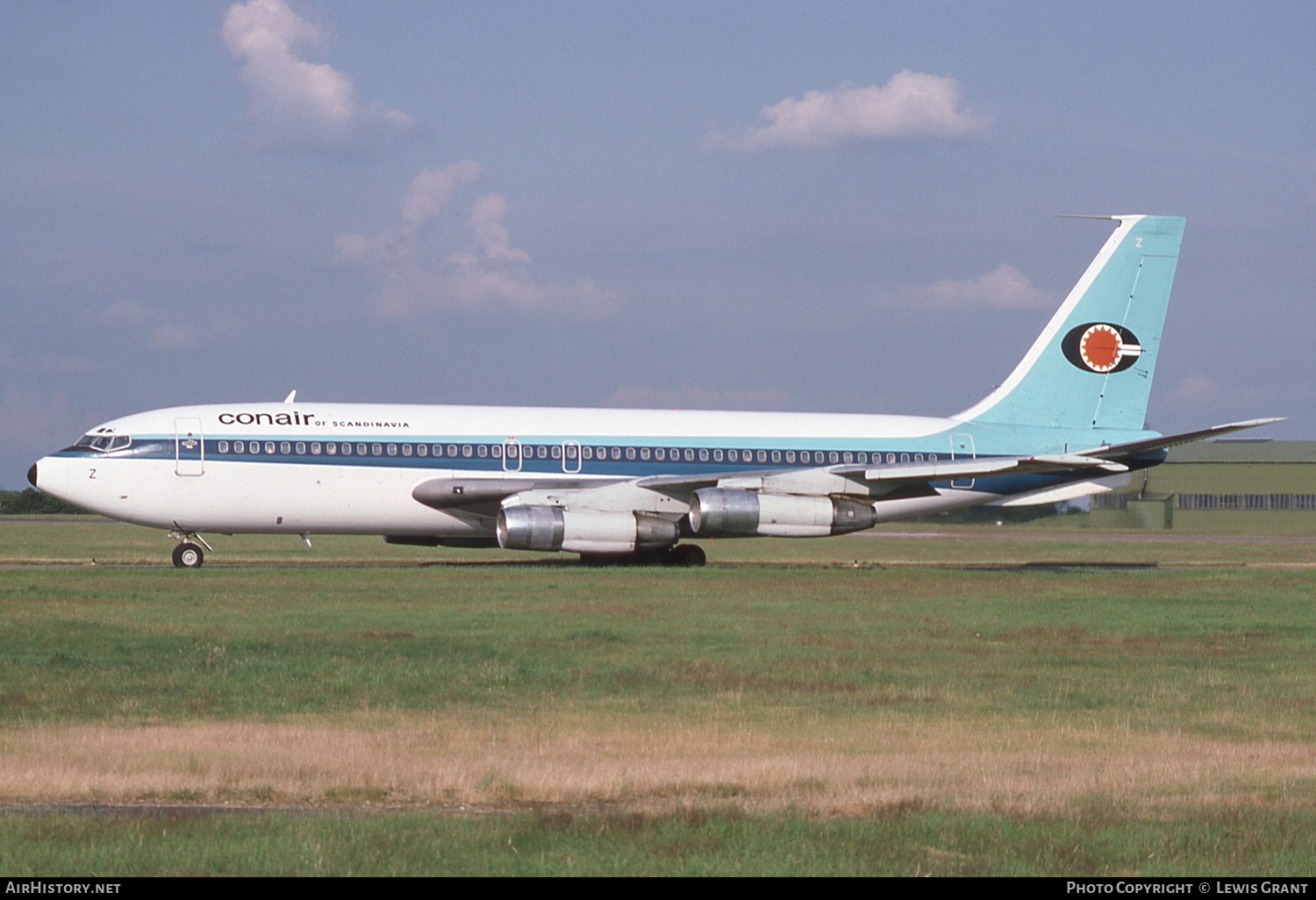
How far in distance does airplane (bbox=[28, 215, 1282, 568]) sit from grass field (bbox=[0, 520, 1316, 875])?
425 cm

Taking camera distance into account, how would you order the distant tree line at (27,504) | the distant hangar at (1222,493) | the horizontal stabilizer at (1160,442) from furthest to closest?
the distant tree line at (27,504), the distant hangar at (1222,493), the horizontal stabilizer at (1160,442)

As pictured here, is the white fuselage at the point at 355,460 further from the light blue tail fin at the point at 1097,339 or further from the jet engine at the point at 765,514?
the light blue tail fin at the point at 1097,339

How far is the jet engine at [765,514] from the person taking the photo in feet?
118

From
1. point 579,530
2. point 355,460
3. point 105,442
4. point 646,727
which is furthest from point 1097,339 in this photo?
point 646,727

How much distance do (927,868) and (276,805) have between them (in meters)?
4.88

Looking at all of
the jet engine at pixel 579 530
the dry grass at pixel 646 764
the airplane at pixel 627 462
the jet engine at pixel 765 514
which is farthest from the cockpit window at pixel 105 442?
the dry grass at pixel 646 764

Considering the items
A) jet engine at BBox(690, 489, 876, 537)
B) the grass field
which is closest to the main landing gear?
the grass field

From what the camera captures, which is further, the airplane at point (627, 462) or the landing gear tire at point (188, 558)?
the landing gear tire at point (188, 558)

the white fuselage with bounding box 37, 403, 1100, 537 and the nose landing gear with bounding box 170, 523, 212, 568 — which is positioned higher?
the white fuselage with bounding box 37, 403, 1100, 537

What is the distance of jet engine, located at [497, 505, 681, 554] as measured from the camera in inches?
1351

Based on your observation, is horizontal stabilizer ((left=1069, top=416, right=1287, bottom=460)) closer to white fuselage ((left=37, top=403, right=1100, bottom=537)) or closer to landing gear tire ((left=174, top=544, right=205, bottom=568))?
white fuselage ((left=37, top=403, right=1100, bottom=537))

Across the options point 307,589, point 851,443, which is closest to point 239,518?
point 307,589

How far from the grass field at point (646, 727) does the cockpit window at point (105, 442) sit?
14.4 ft
